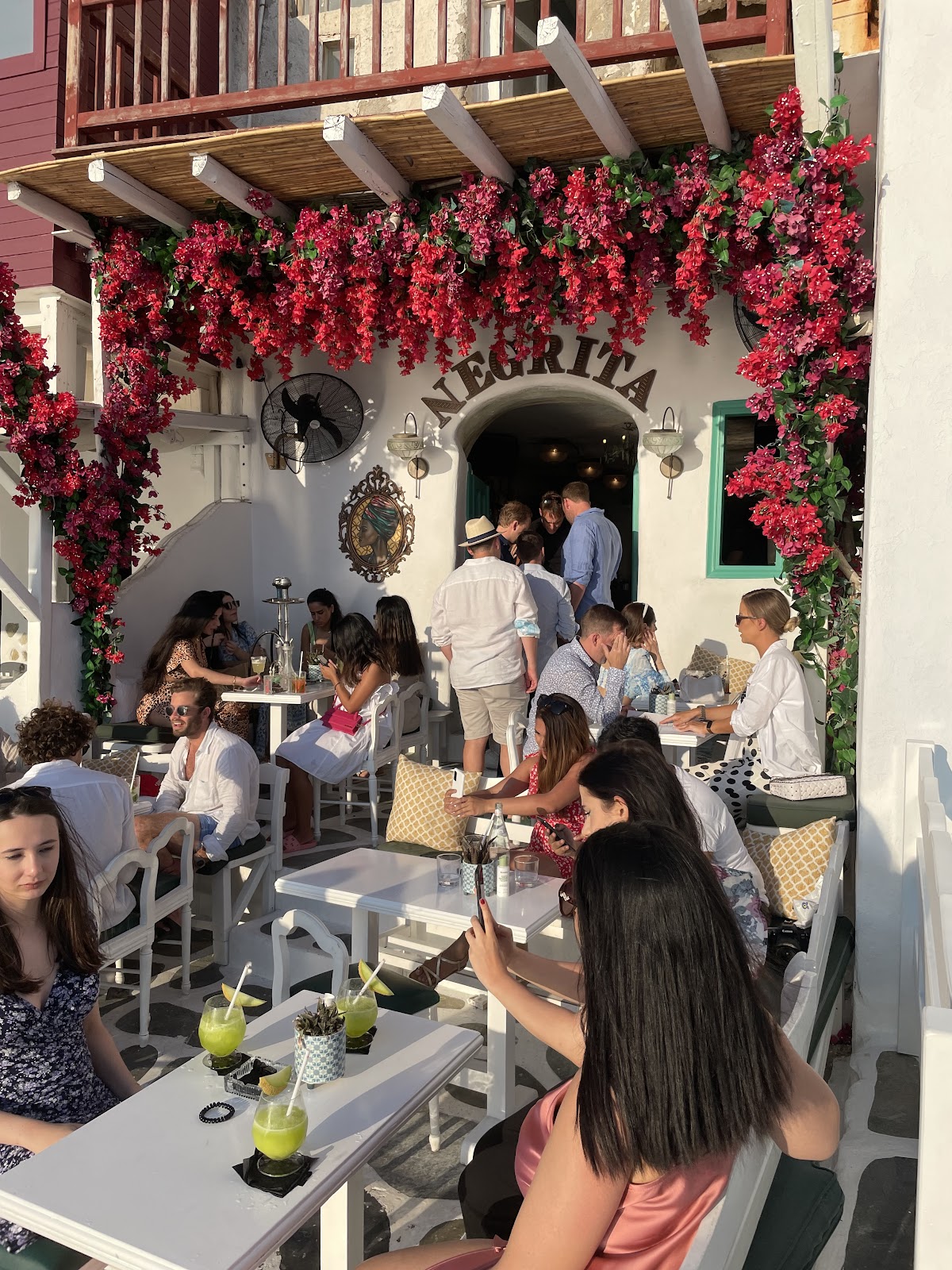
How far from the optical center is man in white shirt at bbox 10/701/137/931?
3.66m

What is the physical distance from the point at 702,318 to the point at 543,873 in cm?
397

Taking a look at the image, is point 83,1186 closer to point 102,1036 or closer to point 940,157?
point 102,1036

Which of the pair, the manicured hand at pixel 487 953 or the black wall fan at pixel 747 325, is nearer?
the manicured hand at pixel 487 953

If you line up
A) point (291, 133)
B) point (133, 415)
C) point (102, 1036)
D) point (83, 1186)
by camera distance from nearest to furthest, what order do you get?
point (83, 1186), point (102, 1036), point (291, 133), point (133, 415)

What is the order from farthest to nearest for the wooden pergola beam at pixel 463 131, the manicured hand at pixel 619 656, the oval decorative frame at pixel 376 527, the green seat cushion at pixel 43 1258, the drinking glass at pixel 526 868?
the oval decorative frame at pixel 376 527
the manicured hand at pixel 619 656
the wooden pergola beam at pixel 463 131
the drinking glass at pixel 526 868
the green seat cushion at pixel 43 1258

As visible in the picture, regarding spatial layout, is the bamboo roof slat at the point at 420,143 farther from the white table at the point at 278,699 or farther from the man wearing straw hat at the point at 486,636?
the white table at the point at 278,699

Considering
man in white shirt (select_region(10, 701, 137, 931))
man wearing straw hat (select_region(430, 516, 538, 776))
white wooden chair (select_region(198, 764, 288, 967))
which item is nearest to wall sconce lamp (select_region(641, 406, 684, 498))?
man wearing straw hat (select_region(430, 516, 538, 776))

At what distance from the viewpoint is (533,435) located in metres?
12.4

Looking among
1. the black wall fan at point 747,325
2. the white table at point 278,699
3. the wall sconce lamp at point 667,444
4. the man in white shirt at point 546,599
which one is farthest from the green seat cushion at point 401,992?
the black wall fan at point 747,325

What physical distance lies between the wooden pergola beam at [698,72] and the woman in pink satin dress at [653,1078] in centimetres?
414

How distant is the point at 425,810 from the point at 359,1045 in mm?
2123

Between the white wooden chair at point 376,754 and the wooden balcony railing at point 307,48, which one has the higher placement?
the wooden balcony railing at point 307,48

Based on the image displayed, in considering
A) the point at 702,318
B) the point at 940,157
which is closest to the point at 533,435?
the point at 702,318

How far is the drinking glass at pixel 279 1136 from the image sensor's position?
1902 millimetres
